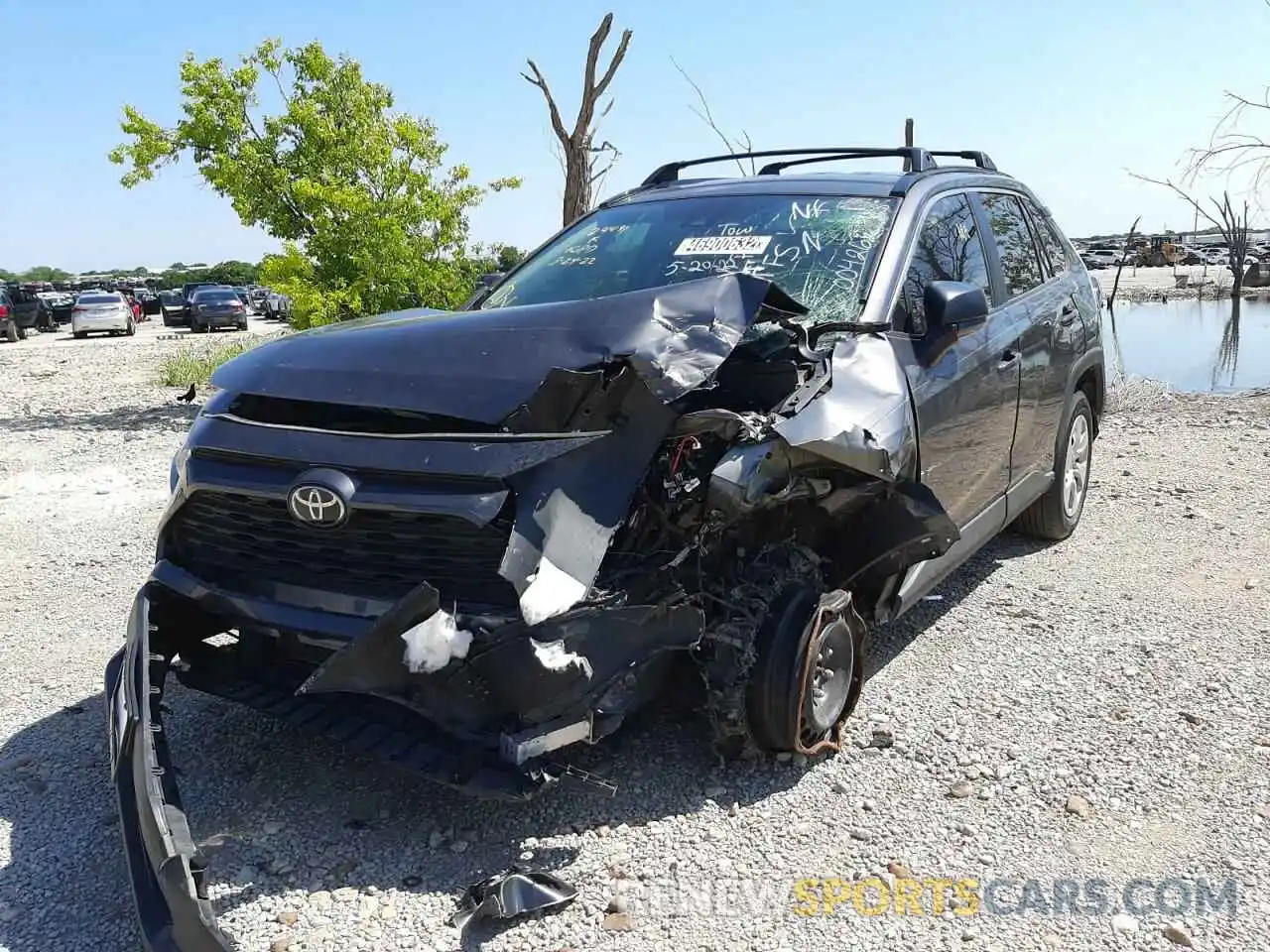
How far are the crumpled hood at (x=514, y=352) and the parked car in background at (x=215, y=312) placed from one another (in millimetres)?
35617

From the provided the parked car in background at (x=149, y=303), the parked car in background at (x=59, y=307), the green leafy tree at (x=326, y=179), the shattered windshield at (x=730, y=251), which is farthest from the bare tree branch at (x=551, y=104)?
the parked car in background at (x=149, y=303)

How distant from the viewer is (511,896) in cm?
284

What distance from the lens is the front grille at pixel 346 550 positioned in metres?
2.92

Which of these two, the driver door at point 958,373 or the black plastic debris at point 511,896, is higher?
the driver door at point 958,373

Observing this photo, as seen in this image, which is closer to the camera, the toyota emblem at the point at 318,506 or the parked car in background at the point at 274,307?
the toyota emblem at the point at 318,506

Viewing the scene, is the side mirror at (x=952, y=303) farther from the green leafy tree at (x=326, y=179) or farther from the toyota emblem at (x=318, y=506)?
the green leafy tree at (x=326, y=179)

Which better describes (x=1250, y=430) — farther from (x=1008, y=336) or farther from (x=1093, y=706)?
(x=1093, y=706)

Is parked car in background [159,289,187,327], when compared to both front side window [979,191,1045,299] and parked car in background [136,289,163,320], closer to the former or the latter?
parked car in background [136,289,163,320]

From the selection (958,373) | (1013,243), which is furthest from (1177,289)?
(958,373)

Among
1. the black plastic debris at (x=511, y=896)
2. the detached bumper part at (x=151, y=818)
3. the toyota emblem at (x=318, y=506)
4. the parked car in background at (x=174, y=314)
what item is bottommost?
the parked car in background at (x=174, y=314)

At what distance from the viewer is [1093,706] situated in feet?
13.4

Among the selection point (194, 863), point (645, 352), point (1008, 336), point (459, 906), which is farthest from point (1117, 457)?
point (194, 863)

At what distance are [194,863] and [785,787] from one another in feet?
5.90

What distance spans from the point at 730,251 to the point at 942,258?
898 millimetres
